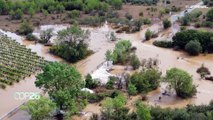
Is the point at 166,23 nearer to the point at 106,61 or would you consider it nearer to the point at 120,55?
the point at 120,55

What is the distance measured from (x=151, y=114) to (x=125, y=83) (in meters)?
5.61

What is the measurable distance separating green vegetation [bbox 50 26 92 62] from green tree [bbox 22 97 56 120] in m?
11.1

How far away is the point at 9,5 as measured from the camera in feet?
150

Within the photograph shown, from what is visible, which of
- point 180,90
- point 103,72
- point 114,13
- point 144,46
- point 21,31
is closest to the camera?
point 180,90

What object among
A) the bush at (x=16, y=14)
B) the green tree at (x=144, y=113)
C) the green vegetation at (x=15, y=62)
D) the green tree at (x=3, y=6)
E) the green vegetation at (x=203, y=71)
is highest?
the green tree at (x=3, y=6)

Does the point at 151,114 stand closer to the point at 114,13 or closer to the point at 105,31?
the point at 105,31

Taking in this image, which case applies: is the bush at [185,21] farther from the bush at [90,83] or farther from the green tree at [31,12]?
the bush at [90,83]

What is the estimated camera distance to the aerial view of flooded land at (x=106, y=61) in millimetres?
21797

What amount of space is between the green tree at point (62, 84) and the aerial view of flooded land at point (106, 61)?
2.1 inches

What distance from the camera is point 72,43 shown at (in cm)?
3170

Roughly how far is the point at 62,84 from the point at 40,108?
86.5 inches

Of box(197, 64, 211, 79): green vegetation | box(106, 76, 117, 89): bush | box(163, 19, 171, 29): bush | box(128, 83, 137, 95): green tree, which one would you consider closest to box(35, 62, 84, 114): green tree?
box(128, 83, 137, 95): green tree

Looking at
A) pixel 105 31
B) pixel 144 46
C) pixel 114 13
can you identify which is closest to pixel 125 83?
pixel 144 46

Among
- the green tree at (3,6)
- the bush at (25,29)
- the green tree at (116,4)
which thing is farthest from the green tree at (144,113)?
the green tree at (3,6)
